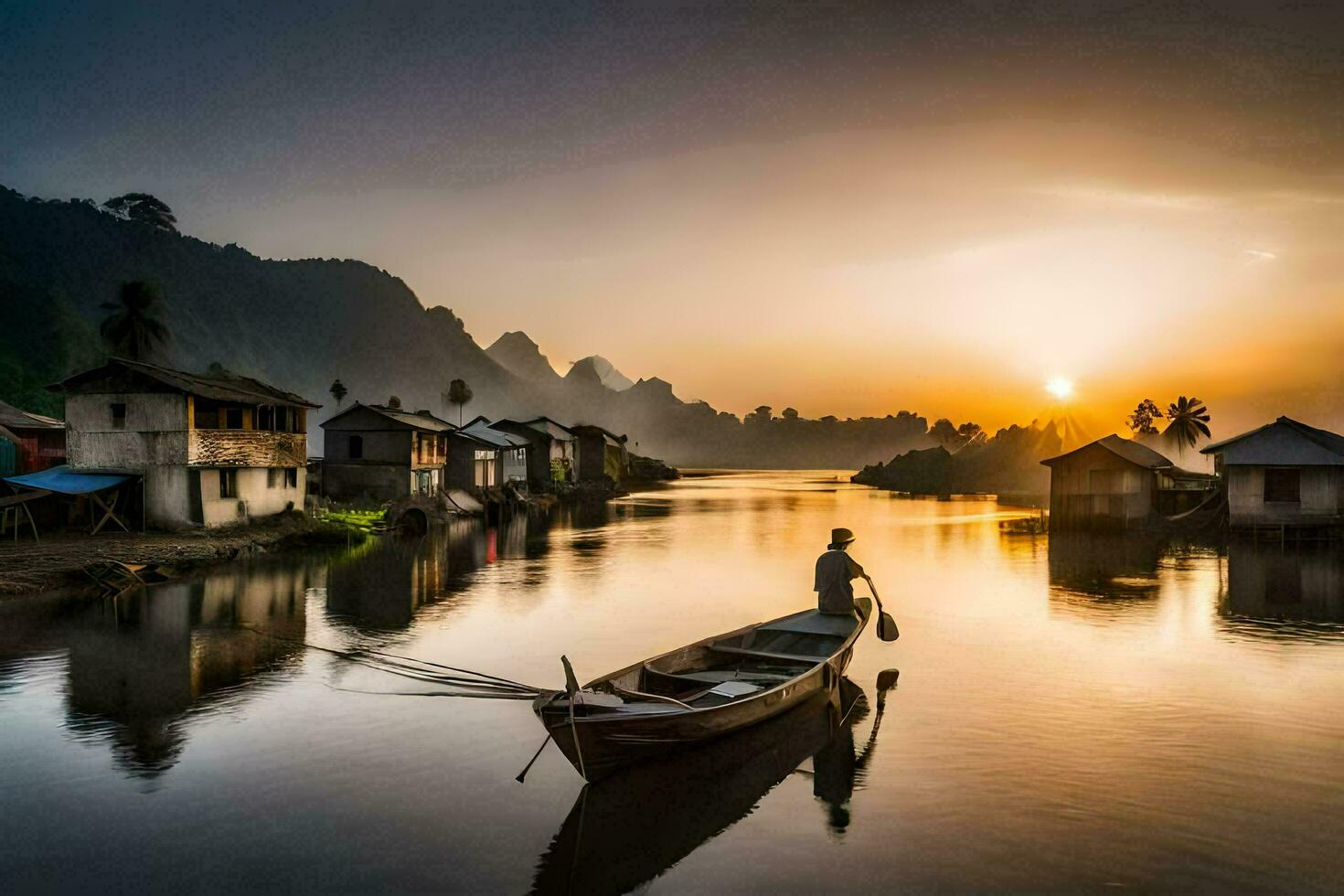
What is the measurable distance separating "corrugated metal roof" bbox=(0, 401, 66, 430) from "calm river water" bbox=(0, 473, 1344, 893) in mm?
21013

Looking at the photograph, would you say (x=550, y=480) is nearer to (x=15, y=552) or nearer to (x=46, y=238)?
(x=15, y=552)

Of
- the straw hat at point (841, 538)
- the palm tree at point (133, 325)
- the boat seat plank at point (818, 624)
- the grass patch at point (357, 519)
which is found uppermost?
the palm tree at point (133, 325)

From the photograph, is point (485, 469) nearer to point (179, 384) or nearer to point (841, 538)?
point (179, 384)

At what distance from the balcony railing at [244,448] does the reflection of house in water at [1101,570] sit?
32.2 metres

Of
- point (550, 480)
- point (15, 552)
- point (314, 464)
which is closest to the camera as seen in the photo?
point (15, 552)

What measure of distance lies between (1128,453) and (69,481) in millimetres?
49161

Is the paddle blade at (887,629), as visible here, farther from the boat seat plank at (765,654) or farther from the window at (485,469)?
the window at (485,469)

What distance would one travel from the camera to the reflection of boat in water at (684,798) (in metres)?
9.48

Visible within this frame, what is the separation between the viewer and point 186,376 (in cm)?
3669

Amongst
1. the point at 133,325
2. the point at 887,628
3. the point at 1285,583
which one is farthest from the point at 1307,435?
the point at 133,325

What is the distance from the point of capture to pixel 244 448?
119ft

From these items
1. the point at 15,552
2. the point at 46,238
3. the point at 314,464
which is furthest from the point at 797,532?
the point at 46,238

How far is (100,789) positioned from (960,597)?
24.5 meters

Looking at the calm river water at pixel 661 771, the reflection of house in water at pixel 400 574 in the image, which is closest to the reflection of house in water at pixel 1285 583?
the calm river water at pixel 661 771
